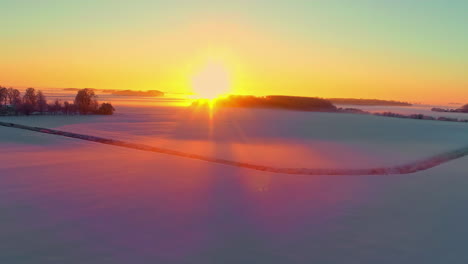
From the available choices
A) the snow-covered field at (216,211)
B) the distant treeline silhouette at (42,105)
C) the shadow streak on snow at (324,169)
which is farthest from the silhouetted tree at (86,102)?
the snow-covered field at (216,211)

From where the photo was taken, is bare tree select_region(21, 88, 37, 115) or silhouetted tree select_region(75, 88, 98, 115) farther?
silhouetted tree select_region(75, 88, 98, 115)

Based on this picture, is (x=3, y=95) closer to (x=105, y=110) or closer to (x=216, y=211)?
(x=105, y=110)

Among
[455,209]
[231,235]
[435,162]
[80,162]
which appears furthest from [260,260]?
[435,162]

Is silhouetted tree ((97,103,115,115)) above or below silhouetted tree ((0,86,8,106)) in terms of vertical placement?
below

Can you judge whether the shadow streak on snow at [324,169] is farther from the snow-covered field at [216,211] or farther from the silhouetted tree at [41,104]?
the silhouetted tree at [41,104]

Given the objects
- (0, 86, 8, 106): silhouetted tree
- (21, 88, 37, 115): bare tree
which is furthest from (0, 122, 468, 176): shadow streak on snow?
(0, 86, 8, 106): silhouetted tree

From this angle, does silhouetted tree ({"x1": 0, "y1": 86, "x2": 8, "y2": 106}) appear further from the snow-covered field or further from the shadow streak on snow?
the snow-covered field
